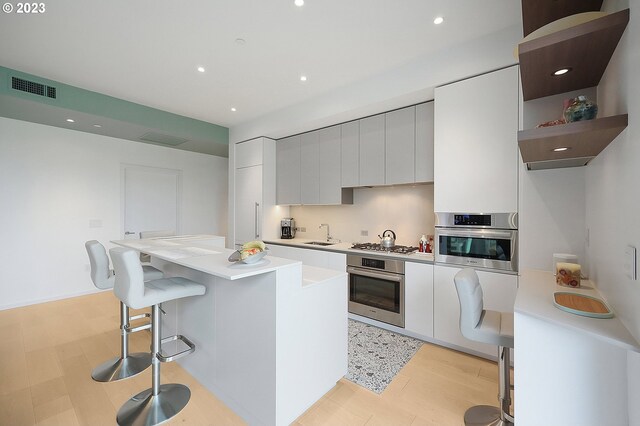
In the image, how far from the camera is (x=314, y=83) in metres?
3.16

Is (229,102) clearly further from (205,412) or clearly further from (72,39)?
(205,412)

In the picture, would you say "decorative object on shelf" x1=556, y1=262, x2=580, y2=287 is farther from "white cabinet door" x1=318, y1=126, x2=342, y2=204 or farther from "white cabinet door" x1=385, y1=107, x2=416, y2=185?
"white cabinet door" x1=318, y1=126, x2=342, y2=204

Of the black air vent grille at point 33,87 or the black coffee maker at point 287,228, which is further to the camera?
the black coffee maker at point 287,228

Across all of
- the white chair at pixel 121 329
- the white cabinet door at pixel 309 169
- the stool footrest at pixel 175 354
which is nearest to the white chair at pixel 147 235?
the white chair at pixel 121 329

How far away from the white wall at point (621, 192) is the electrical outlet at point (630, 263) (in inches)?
0.9

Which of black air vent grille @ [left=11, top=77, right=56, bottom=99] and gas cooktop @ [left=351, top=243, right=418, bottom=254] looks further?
gas cooktop @ [left=351, top=243, right=418, bottom=254]

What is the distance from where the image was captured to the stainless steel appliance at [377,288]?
2842 mm

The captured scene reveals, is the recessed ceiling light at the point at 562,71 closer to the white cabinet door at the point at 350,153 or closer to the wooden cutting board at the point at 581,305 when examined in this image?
the wooden cutting board at the point at 581,305

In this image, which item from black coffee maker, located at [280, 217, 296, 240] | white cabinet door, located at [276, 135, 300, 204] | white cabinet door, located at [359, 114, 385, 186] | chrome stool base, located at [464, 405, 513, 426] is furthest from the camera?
black coffee maker, located at [280, 217, 296, 240]

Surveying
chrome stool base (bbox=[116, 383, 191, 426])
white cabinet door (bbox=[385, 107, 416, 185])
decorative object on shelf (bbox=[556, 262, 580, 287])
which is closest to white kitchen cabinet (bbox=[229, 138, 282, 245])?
white cabinet door (bbox=[385, 107, 416, 185])

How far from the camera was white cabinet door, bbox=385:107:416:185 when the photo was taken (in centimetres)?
295

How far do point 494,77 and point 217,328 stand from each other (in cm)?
296

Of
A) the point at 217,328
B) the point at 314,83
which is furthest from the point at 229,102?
the point at 217,328

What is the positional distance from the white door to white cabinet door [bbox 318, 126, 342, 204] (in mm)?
3220
